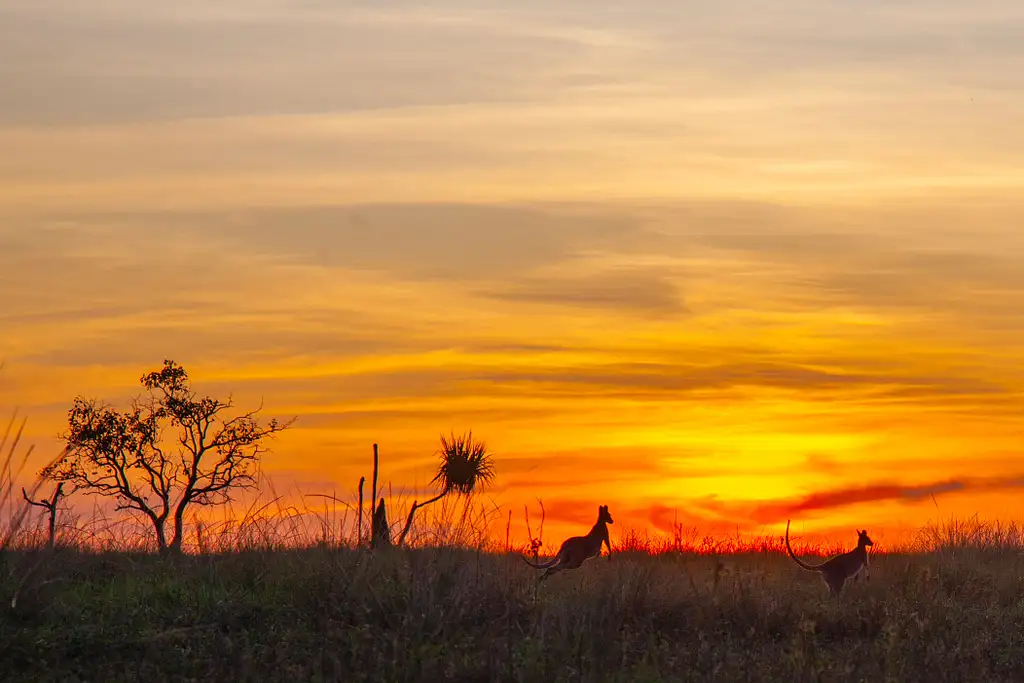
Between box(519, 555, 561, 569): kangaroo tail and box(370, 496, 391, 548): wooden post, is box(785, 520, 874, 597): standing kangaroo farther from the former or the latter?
box(370, 496, 391, 548): wooden post

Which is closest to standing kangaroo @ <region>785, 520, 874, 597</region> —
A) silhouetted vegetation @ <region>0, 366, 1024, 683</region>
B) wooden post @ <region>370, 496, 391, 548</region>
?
silhouetted vegetation @ <region>0, 366, 1024, 683</region>

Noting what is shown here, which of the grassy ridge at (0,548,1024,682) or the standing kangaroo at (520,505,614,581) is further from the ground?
the standing kangaroo at (520,505,614,581)

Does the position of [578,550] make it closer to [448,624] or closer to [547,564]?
[547,564]

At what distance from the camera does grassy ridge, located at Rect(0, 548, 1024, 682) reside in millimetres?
13391

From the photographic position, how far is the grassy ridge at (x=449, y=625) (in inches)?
527

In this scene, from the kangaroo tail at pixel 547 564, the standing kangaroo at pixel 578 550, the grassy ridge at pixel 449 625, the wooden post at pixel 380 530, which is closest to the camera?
the grassy ridge at pixel 449 625

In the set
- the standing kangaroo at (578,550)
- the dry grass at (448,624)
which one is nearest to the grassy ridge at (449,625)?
the dry grass at (448,624)

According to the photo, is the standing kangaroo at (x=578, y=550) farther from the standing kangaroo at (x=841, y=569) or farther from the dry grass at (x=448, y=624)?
the standing kangaroo at (x=841, y=569)

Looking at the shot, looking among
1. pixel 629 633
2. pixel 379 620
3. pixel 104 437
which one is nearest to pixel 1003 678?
pixel 629 633

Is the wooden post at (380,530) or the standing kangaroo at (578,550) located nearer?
the wooden post at (380,530)

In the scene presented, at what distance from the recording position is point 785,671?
552 inches

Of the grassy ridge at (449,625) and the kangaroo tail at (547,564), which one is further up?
the kangaroo tail at (547,564)

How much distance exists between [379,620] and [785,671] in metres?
4.52

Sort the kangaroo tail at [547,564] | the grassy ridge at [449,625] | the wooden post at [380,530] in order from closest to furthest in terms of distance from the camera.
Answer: the grassy ridge at [449,625] → the wooden post at [380,530] → the kangaroo tail at [547,564]
